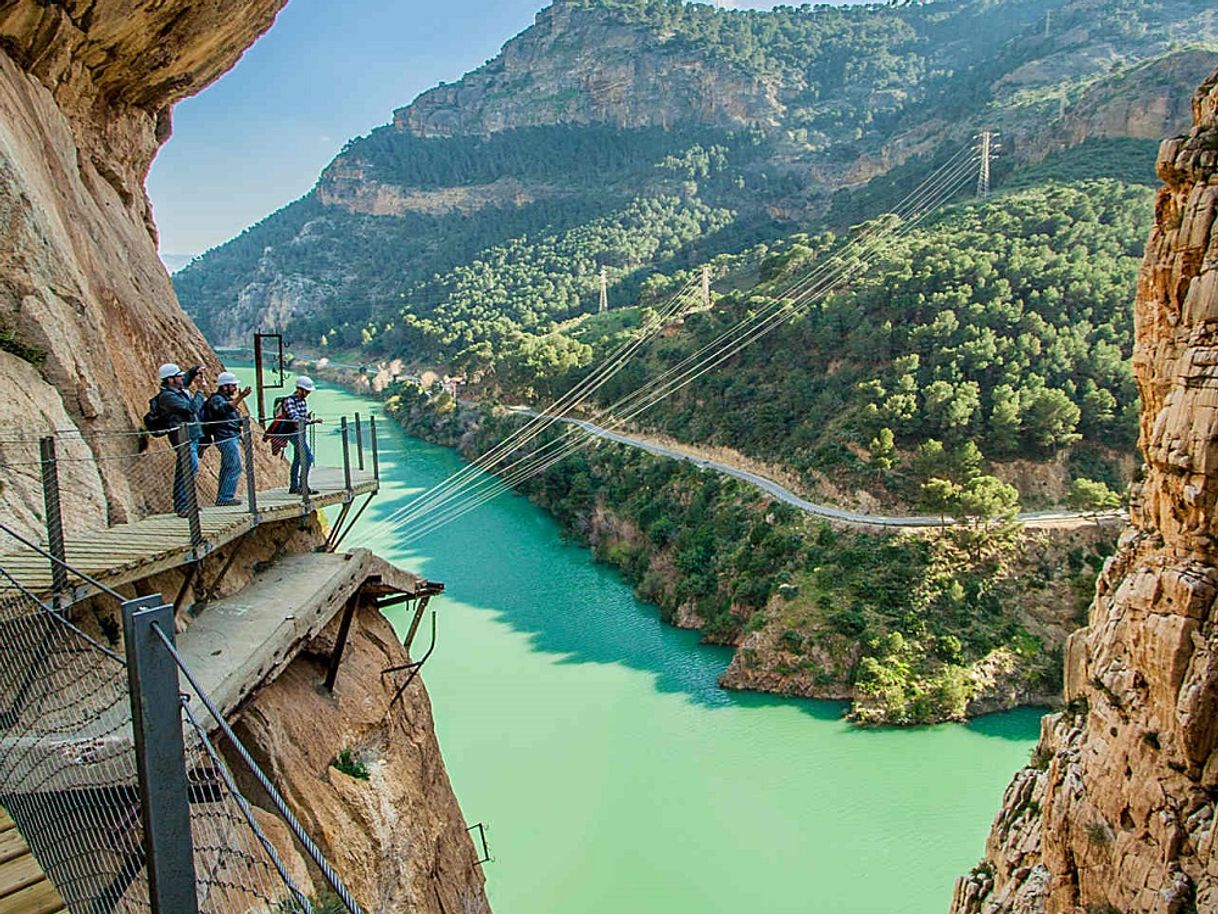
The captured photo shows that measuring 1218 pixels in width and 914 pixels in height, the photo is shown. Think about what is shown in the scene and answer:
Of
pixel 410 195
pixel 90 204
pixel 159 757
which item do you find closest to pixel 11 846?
pixel 159 757

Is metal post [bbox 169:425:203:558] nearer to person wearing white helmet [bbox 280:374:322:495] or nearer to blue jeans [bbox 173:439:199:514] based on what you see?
blue jeans [bbox 173:439:199:514]

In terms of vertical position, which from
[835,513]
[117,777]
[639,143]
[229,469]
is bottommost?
[835,513]

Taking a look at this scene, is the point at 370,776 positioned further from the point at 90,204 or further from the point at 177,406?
the point at 90,204

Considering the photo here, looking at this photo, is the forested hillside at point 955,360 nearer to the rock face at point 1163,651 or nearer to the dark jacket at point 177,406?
the rock face at point 1163,651

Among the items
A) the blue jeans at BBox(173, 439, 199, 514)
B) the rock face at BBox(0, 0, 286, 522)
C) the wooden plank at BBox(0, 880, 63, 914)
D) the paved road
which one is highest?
the rock face at BBox(0, 0, 286, 522)

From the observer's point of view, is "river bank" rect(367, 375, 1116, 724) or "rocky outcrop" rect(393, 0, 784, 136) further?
"rocky outcrop" rect(393, 0, 784, 136)

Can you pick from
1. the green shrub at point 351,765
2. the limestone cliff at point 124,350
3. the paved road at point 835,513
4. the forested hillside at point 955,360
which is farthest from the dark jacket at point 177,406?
the forested hillside at point 955,360

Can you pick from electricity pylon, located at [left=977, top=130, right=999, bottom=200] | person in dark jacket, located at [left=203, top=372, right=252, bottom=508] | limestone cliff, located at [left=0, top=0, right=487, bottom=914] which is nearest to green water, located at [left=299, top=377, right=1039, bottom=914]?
limestone cliff, located at [left=0, top=0, right=487, bottom=914]
